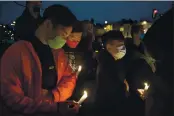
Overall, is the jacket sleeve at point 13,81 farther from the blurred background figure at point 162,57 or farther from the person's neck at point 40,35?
the blurred background figure at point 162,57

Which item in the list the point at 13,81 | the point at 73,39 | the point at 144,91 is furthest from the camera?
the point at 144,91

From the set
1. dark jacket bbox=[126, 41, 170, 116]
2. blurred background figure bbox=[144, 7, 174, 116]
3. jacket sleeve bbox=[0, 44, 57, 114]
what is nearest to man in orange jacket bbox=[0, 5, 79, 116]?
jacket sleeve bbox=[0, 44, 57, 114]

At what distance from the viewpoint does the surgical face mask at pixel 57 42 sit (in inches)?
97.0

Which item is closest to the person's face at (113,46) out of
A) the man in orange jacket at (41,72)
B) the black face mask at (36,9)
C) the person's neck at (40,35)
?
the man in orange jacket at (41,72)

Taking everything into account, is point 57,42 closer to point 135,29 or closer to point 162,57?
point 135,29

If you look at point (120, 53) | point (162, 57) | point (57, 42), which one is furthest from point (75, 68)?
point (162, 57)

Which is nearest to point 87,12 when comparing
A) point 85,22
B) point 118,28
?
point 85,22

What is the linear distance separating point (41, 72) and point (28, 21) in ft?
1.35

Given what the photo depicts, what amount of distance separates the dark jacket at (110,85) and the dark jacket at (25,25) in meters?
0.58

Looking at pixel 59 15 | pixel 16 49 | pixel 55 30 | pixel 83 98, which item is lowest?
pixel 83 98

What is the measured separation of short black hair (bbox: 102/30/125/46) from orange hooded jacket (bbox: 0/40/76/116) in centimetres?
56

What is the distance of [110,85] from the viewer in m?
2.60

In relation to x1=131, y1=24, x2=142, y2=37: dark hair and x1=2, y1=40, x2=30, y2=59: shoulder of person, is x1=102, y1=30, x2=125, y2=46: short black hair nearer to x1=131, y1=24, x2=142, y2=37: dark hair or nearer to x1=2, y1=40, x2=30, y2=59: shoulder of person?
x1=131, y1=24, x2=142, y2=37: dark hair

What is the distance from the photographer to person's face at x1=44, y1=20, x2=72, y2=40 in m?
2.45
